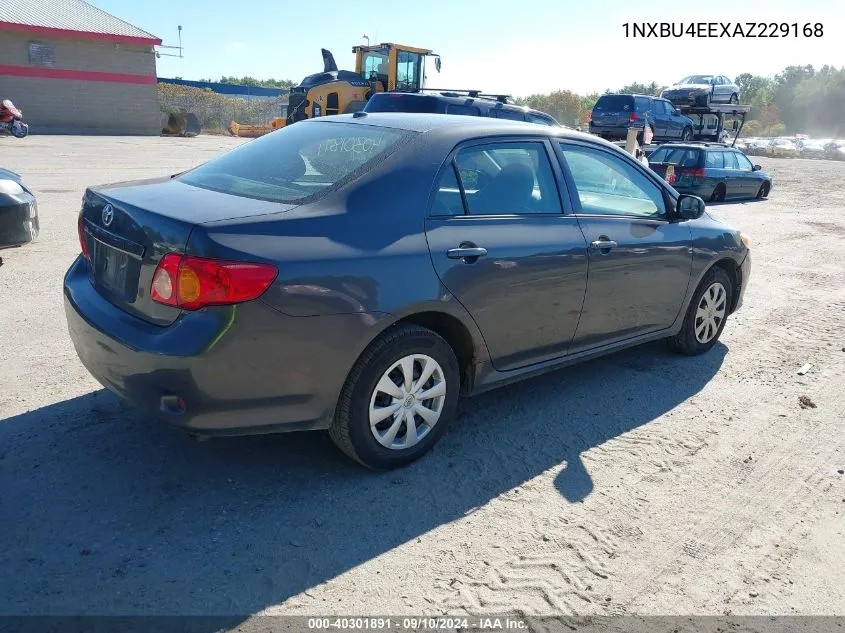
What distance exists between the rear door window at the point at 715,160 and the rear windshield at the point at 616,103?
7312 mm

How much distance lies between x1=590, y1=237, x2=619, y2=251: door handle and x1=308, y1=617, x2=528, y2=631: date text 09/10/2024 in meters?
2.34

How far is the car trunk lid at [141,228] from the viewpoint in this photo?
2963mm

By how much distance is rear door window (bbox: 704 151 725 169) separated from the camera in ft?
54.4

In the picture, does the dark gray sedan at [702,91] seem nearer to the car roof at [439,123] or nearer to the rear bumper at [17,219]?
the rear bumper at [17,219]

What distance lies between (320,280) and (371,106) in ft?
32.3

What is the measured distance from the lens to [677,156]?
54.7ft

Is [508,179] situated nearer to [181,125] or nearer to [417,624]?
[417,624]

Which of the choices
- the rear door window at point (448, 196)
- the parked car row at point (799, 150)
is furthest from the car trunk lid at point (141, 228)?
the parked car row at point (799, 150)

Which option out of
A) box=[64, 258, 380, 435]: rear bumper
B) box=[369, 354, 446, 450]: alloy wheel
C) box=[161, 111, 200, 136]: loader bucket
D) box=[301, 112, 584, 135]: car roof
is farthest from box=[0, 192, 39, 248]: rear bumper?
box=[161, 111, 200, 136]: loader bucket

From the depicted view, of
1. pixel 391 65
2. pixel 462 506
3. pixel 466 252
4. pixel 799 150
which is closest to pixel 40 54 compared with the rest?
pixel 391 65

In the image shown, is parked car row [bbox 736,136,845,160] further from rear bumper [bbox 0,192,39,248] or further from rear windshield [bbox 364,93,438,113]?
rear bumper [bbox 0,192,39,248]

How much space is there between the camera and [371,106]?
40.1 feet

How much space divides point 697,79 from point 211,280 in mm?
29390

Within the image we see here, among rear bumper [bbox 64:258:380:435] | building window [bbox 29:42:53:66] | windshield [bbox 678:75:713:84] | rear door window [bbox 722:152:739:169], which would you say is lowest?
rear bumper [bbox 64:258:380:435]
